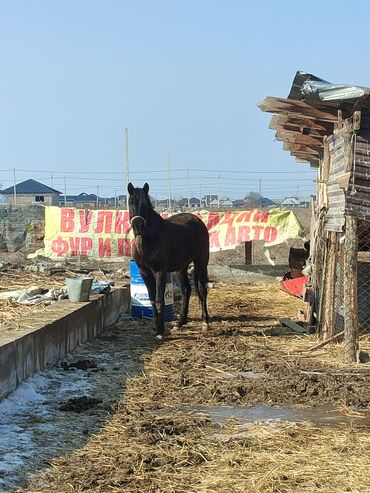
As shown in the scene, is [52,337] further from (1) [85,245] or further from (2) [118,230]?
(1) [85,245]

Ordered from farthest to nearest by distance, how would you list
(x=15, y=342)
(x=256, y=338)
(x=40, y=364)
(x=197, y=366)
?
(x=256, y=338)
(x=197, y=366)
(x=40, y=364)
(x=15, y=342)

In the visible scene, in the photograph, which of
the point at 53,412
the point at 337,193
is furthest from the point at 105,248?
the point at 53,412

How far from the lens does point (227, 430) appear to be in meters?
6.05

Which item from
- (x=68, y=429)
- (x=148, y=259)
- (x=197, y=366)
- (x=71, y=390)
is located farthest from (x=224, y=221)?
(x=68, y=429)

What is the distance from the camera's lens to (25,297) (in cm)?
1083

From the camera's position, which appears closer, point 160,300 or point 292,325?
point 160,300

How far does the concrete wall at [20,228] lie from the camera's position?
2184 cm

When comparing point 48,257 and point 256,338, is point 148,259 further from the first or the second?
point 48,257

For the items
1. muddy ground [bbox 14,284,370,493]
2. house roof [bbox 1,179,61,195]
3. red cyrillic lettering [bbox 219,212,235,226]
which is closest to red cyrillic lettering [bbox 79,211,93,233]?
red cyrillic lettering [bbox 219,212,235,226]

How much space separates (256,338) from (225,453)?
206 inches

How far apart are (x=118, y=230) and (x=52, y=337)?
12187 millimetres

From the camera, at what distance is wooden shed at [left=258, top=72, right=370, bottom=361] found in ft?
28.5

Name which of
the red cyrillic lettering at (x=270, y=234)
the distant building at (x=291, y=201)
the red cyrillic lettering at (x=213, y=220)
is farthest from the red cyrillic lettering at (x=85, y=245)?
the distant building at (x=291, y=201)

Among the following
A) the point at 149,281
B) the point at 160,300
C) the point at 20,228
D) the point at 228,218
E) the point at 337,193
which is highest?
the point at 337,193
